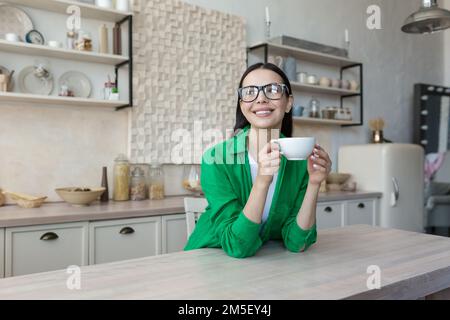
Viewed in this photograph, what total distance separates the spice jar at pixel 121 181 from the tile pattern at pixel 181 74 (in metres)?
0.16

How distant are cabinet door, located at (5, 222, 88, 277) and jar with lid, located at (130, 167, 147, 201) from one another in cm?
66

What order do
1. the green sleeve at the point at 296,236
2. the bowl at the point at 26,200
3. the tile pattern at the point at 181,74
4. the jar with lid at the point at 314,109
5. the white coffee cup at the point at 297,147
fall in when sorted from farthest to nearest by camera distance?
the jar with lid at the point at 314,109 → the tile pattern at the point at 181,74 → the bowl at the point at 26,200 → the green sleeve at the point at 296,236 → the white coffee cup at the point at 297,147

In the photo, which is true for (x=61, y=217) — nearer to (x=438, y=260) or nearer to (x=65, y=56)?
(x=65, y=56)

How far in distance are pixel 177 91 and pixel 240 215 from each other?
2.07 meters

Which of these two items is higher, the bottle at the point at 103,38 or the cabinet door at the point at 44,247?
the bottle at the point at 103,38

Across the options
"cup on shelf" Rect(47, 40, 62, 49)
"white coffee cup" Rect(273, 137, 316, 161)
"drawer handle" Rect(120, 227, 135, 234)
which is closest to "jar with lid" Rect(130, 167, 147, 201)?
"drawer handle" Rect(120, 227, 135, 234)

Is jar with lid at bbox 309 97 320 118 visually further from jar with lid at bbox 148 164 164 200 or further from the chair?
the chair

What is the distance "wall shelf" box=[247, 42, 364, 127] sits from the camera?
11.2 ft

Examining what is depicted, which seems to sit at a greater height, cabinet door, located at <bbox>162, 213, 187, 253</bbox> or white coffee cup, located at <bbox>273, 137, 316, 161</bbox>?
white coffee cup, located at <bbox>273, 137, 316, 161</bbox>

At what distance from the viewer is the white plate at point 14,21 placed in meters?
2.39

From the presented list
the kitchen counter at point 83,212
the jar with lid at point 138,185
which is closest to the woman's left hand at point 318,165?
the kitchen counter at point 83,212

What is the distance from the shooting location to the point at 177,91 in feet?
9.91

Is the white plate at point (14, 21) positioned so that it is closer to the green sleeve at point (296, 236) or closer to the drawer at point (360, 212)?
the green sleeve at point (296, 236)
